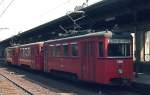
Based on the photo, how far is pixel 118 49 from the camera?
66.6 feet

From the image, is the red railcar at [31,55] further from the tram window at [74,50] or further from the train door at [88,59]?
the train door at [88,59]

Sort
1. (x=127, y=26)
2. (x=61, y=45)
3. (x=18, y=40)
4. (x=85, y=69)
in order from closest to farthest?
(x=85, y=69) < (x=61, y=45) < (x=127, y=26) < (x=18, y=40)

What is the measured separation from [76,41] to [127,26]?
14.9m

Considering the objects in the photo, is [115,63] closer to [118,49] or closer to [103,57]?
[103,57]

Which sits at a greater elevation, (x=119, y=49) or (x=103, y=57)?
(x=119, y=49)

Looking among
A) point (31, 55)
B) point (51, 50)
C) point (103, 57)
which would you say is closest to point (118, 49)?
point (103, 57)

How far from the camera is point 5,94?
67.7ft

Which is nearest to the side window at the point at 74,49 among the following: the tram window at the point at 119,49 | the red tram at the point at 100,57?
the red tram at the point at 100,57

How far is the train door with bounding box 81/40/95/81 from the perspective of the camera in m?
20.7

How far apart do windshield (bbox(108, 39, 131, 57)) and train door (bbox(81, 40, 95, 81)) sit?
3.11ft

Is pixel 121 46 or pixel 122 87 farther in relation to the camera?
pixel 122 87

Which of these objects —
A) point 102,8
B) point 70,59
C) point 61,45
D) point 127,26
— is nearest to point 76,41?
point 70,59

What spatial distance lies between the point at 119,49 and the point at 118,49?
70 millimetres

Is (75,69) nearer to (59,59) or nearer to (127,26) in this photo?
(59,59)
